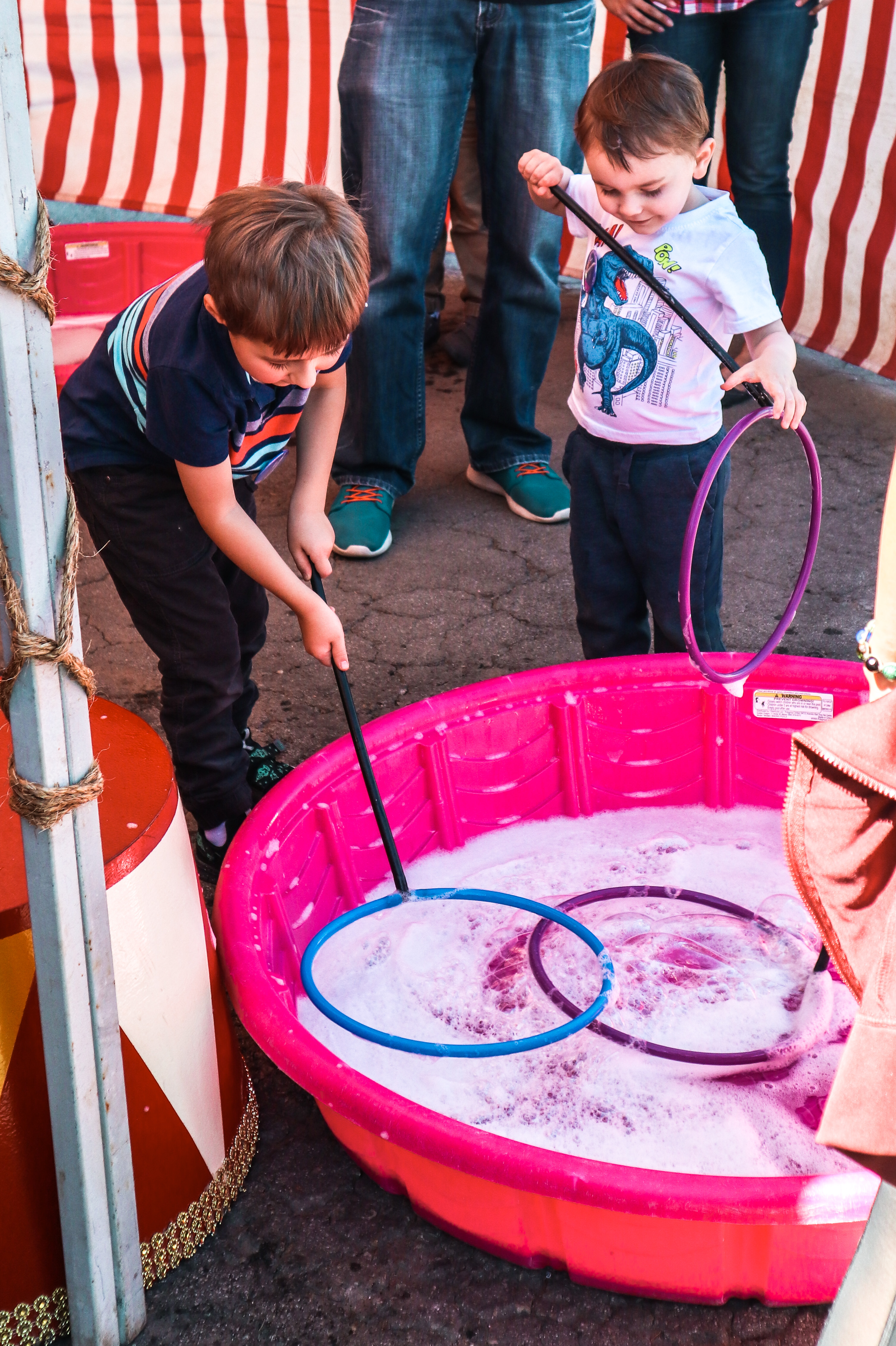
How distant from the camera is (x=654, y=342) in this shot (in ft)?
5.97

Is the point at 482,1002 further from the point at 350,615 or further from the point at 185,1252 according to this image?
the point at 350,615

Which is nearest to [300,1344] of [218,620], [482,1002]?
[482,1002]

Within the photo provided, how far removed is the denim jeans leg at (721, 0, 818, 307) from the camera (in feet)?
9.03

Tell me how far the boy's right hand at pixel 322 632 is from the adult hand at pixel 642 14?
1.79m

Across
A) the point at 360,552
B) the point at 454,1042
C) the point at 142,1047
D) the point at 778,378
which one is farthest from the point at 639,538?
the point at 142,1047

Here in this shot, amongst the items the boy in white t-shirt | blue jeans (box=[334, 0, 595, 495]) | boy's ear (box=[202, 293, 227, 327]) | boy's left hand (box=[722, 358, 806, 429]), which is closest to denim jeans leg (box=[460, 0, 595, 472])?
blue jeans (box=[334, 0, 595, 495])

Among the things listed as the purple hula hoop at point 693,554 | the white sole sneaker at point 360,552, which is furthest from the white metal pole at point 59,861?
the white sole sneaker at point 360,552

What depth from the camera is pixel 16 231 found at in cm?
96

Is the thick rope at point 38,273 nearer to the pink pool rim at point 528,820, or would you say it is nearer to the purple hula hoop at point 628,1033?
the pink pool rim at point 528,820

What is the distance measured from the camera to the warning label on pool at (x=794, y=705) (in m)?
1.89

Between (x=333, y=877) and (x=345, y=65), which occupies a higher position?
(x=345, y=65)

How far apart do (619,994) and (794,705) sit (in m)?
0.56

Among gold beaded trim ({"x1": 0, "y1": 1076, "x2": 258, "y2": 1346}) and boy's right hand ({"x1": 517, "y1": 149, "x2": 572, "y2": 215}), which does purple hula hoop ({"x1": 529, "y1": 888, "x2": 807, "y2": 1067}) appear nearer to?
gold beaded trim ({"x1": 0, "y1": 1076, "x2": 258, "y2": 1346})

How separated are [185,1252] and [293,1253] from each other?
12 centimetres
